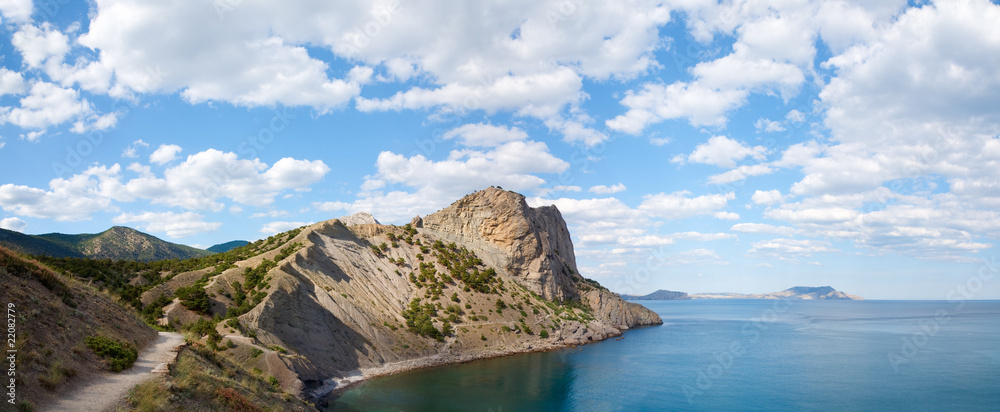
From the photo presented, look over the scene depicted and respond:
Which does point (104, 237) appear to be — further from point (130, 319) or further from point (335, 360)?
point (130, 319)

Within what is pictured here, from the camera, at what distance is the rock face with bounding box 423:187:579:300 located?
89.6m

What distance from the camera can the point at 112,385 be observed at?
14617mm

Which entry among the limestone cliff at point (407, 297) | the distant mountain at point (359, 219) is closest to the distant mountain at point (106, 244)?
the distant mountain at point (359, 219)

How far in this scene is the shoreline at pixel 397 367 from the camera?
39128mm

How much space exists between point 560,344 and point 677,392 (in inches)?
1124

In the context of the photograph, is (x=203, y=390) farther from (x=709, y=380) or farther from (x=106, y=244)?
(x=106, y=244)

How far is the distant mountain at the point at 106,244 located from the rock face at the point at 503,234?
50354 millimetres

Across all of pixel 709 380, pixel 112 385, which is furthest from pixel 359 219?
pixel 112 385

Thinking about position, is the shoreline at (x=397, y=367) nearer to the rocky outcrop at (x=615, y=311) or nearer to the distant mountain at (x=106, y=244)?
the rocky outcrop at (x=615, y=311)

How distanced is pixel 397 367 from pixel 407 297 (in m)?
16.5

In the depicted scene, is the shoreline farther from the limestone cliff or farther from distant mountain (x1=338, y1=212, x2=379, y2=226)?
distant mountain (x1=338, y1=212, x2=379, y2=226)

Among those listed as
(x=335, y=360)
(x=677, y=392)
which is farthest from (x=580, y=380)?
(x=335, y=360)

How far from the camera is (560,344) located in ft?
239

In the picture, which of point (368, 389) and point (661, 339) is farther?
point (661, 339)
